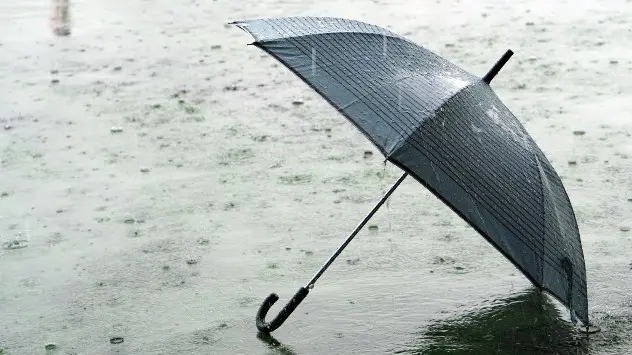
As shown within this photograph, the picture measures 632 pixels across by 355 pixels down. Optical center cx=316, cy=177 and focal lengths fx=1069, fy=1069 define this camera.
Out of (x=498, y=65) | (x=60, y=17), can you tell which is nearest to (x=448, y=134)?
(x=498, y=65)

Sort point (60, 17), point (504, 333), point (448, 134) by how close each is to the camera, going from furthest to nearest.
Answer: point (60, 17) → point (504, 333) → point (448, 134)

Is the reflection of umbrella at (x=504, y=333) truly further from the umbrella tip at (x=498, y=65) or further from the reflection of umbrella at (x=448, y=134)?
the umbrella tip at (x=498, y=65)

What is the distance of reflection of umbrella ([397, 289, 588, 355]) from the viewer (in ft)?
12.8

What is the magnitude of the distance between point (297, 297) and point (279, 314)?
0.36 ft

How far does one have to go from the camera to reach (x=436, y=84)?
11.6 ft

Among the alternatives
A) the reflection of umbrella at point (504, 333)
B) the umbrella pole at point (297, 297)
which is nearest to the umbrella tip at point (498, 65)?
the umbrella pole at point (297, 297)

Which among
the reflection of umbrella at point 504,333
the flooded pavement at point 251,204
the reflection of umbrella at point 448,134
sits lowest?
the flooded pavement at point 251,204

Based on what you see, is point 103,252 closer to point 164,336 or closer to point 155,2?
point 164,336

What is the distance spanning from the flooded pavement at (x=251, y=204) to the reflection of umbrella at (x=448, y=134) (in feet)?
1.67

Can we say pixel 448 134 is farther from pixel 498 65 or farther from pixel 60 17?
pixel 60 17

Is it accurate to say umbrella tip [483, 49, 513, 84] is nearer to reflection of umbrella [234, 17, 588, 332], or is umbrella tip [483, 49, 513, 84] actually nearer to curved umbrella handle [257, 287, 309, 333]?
reflection of umbrella [234, 17, 588, 332]

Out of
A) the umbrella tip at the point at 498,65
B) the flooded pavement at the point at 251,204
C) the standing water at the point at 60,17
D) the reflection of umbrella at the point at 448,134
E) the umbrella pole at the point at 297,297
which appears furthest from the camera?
the standing water at the point at 60,17

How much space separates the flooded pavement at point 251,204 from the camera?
4066 mm

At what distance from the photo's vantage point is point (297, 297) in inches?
151
